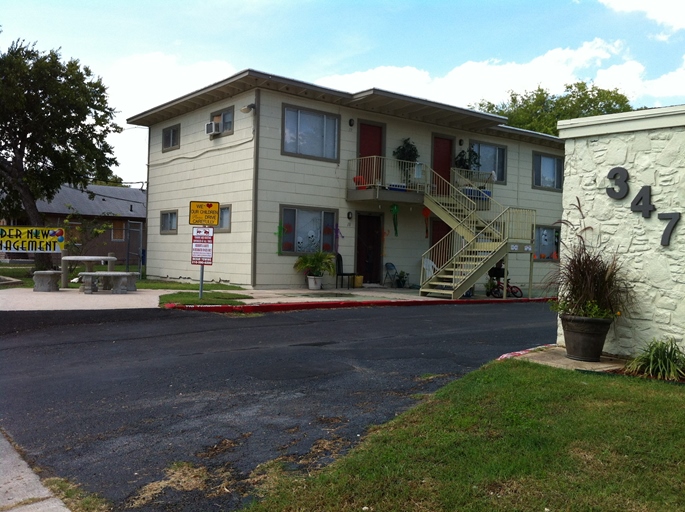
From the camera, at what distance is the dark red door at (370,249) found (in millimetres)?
21891

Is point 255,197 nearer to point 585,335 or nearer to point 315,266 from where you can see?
point 315,266

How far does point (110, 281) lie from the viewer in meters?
16.8

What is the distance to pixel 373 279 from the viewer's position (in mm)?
22188

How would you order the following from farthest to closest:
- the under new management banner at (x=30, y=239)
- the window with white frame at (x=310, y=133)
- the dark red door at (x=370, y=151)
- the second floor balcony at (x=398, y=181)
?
the dark red door at (x=370, y=151), the second floor balcony at (x=398, y=181), the window with white frame at (x=310, y=133), the under new management banner at (x=30, y=239)

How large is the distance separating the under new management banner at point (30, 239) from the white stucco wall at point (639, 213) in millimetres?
14670

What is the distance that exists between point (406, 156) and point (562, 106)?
31471 mm

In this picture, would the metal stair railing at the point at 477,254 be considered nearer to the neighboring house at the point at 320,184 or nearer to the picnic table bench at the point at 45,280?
the neighboring house at the point at 320,184

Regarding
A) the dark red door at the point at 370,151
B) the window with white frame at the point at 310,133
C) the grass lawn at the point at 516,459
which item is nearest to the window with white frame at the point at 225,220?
the window with white frame at the point at 310,133

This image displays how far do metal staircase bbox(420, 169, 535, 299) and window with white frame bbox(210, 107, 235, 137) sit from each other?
676 centimetres

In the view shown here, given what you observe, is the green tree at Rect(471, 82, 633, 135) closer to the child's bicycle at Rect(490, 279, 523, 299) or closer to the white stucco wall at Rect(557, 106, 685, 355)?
the child's bicycle at Rect(490, 279, 523, 299)

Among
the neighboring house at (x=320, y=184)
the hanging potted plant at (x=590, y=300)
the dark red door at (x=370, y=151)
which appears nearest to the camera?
the hanging potted plant at (x=590, y=300)

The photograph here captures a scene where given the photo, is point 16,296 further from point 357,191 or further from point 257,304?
point 357,191

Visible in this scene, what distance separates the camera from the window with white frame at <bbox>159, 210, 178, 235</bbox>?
2320 cm

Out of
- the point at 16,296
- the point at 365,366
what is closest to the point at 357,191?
the point at 16,296
